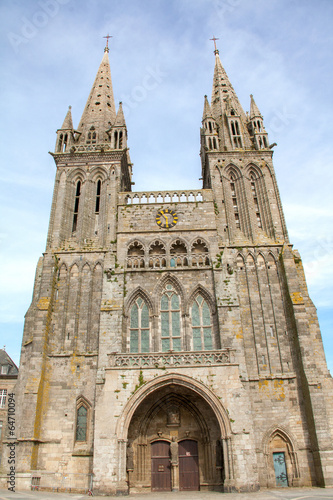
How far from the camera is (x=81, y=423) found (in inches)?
795

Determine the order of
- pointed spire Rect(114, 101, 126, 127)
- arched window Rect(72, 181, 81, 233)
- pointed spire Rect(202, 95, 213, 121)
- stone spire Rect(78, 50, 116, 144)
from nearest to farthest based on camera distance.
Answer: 1. arched window Rect(72, 181, 81, 233)
2. pointed spire Rect(114, 101, 126, 127)
3. stone spire Rect(78, 50, 116, 144)
4. pointed spire Rect(202, 95, 213, 121)

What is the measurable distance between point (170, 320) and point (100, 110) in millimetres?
19423

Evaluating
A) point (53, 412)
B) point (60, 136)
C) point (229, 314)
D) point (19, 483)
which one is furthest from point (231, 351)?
point (60, 136)

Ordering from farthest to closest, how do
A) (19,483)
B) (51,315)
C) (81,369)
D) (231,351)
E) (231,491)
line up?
(51,315) → (81,369) → (231,351) → (19,483) → (231,491)

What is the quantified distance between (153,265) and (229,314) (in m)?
5.52

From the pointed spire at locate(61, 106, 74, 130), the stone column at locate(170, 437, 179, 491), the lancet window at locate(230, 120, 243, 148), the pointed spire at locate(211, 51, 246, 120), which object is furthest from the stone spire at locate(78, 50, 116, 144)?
the stone column at locate(170, 437, 179, 491)

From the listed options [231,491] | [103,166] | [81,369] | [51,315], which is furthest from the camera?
[103,166]

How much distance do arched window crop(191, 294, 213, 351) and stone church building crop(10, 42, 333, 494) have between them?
0.06m

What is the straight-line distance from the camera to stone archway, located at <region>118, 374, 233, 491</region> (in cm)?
1817

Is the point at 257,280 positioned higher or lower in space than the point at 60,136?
lower

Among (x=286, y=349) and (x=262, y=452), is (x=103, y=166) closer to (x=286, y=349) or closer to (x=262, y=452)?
(x=286, y=349)

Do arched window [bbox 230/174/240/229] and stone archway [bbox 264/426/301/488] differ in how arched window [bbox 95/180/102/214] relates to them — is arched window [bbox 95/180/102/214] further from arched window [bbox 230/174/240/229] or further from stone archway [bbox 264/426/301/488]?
stone archway [bbox 264/426/301/488]

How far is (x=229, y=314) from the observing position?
71.4ft

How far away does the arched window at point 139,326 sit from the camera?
22.1 m
